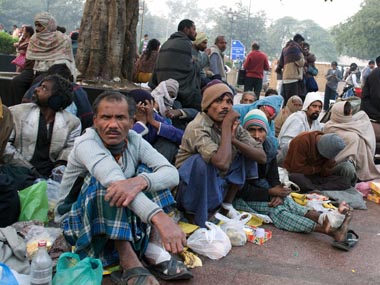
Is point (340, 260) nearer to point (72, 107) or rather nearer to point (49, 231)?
point (49, 231)

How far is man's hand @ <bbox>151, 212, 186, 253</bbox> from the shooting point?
242 centimetres

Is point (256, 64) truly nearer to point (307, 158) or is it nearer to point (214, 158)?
point (307, 158)

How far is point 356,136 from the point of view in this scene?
5930 mm

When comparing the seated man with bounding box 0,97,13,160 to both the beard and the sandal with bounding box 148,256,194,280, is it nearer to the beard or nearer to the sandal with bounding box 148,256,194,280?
the sandal with bounding box 148,256,194,280

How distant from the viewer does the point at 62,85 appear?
427 centimetres

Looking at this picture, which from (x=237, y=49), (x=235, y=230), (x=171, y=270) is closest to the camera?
(x=171, y=270)

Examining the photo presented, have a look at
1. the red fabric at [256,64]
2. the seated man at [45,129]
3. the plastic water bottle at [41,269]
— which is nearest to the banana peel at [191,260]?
Answer: the plastic water bottle at [41,269]

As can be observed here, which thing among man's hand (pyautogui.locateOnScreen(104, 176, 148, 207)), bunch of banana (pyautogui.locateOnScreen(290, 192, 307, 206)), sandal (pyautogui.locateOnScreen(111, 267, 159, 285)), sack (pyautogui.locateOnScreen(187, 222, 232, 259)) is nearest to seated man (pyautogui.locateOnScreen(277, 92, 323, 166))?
bunch of banana (pyautogui.locateOnScreen(290, 192, 307, 206))

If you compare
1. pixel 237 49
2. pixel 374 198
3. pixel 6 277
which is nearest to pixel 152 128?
pixel 6 277

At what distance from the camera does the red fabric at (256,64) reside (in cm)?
1101

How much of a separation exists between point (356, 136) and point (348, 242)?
2.36 meters

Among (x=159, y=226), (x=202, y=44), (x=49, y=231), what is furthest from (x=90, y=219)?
(x=202, y=44)

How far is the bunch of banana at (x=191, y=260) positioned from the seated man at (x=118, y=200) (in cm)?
26

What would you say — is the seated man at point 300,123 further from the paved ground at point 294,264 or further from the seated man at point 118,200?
the seated man at point 118,200
